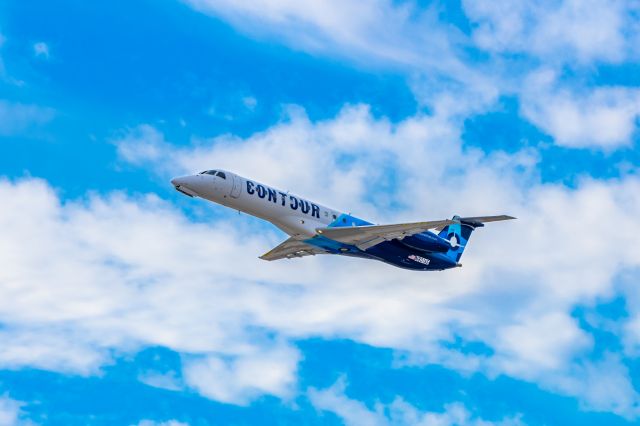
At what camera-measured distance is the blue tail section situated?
6256cm

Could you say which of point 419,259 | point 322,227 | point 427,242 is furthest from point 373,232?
point 419,259

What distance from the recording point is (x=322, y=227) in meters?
54.2

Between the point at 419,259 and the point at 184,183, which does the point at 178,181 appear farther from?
the point at 419,259

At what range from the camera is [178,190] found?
49844 mm

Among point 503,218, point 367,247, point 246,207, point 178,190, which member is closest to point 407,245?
point 367,247

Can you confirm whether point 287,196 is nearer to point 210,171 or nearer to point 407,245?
point 210,171

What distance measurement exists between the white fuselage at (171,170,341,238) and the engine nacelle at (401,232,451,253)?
547 centimetres

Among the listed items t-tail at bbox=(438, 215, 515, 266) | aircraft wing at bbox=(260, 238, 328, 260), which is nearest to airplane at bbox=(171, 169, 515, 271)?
aircraft wing at bbox=(260, 238, 328, 260)

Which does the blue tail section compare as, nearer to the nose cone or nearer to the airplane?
the airplane

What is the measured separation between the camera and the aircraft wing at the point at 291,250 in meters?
57.3

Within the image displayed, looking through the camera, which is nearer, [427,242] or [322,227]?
[322,227]

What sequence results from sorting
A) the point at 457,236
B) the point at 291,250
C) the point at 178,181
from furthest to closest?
the point at 457,236, the point at 291,250, the point at 178,181

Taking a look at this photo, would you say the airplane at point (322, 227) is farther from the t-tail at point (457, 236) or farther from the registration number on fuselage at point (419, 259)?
the t-tail at point (457, 236)

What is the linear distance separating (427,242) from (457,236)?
6.33m
